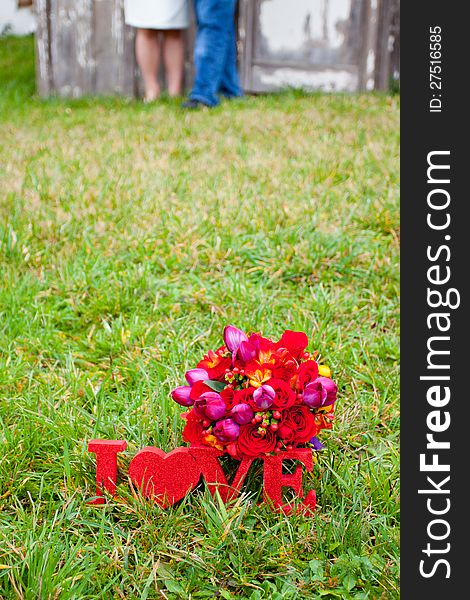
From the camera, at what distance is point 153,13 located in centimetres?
611

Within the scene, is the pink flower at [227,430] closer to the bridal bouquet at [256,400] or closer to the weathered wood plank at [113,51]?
the bridal bouquet at [256,400]

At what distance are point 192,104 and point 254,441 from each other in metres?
4.74

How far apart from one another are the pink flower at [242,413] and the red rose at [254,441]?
0.02m

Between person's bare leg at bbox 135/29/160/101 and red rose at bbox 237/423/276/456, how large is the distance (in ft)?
17.0

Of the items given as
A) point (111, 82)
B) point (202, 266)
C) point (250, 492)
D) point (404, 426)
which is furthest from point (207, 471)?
point (111, 82)

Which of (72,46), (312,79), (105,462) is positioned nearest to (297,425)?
(105,462)

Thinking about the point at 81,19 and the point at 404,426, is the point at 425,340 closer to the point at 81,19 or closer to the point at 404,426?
the point at 404,426

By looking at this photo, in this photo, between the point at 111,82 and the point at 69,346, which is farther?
the point at 111,82

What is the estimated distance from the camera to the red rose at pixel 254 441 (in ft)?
4.77

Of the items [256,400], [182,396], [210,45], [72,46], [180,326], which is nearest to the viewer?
[256,400]

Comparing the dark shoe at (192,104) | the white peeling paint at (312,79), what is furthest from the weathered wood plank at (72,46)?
the white peeling paint at (312,79)

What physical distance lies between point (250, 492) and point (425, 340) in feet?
1.76

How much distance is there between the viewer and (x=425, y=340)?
3.89 ft

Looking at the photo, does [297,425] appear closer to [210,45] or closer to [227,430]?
[227,430]
